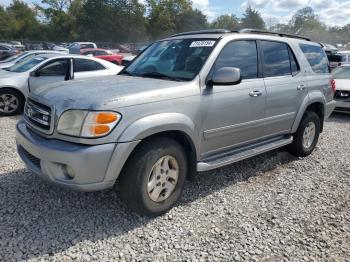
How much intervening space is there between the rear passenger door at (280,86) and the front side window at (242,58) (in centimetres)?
18

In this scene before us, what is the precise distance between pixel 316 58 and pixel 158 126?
3.63 metres

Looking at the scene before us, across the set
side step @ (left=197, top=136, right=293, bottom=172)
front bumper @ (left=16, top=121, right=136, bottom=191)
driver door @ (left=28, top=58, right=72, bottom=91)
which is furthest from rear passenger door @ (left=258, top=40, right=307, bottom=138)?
driver door @ (left=28, top=58, right=72, bottom=91)

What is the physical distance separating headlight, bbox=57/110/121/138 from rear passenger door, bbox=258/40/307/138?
227 cm

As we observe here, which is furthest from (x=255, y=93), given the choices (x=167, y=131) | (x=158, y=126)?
(x=158, y=126)

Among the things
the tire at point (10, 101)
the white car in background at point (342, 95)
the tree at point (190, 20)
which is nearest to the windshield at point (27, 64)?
the tire at point (10, 101)

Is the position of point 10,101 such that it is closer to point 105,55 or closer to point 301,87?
point 301,87

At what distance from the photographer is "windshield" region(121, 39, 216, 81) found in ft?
12.8

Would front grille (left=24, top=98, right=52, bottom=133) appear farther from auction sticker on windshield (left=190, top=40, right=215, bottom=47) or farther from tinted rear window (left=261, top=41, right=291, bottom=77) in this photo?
tinted rear window (left=261, top=41, right=291, bottom=77)

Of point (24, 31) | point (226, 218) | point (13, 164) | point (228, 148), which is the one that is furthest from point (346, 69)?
point (24, 31)

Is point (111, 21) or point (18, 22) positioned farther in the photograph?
point (111, 21)

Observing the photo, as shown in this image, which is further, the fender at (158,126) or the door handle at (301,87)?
the door handle at (301,87)

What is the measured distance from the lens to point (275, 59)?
480 cm

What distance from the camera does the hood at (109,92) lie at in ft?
10.1

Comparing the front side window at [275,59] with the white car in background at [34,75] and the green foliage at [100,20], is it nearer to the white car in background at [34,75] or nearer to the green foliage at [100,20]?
the white car in background at [34,75]
